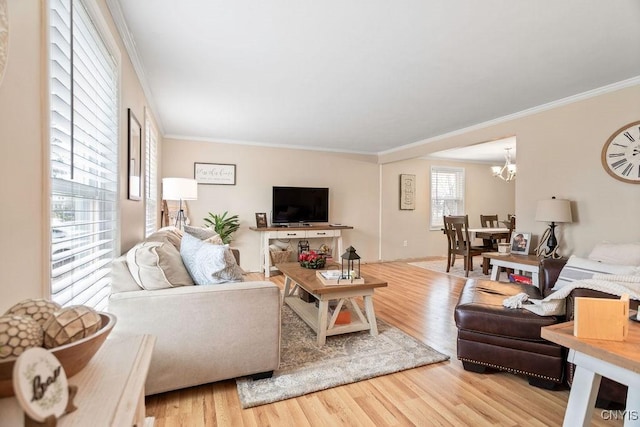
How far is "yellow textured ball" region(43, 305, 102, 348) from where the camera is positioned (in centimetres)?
61

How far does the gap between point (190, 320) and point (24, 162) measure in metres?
1.10

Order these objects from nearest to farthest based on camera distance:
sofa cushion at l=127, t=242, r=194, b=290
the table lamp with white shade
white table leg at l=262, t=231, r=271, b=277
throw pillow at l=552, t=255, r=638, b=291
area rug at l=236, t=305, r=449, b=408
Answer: sofa cushion at l=127, t=242, r=194, b=290 < area rug at l=236, t=305, r=449, b=408 < throw pillow at l=552, t=255, r=638, b=291 < the table lamp with white shade < white table leg at l=262, t=231, r=271, b=277

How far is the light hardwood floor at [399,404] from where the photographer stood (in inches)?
64.6

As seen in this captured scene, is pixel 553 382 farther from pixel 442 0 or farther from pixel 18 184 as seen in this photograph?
pixel 18 184

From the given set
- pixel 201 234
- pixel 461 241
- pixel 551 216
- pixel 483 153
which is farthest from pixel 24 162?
pixel 483 153

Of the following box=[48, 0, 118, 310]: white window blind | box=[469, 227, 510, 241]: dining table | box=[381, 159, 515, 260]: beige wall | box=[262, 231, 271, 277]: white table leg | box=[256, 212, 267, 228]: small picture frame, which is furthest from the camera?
box=[381, 159, 515, 260]: beige wall

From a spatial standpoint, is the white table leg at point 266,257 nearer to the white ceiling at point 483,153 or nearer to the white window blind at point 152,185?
the white window blind at point 152,185

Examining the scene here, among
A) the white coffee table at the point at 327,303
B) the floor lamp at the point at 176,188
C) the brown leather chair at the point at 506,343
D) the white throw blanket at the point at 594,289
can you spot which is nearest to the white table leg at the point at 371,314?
the white coffee table at the point at 327,303

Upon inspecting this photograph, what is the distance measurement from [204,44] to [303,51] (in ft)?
2.29

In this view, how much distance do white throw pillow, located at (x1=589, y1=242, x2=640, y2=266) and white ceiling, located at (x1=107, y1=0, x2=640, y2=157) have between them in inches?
57.9

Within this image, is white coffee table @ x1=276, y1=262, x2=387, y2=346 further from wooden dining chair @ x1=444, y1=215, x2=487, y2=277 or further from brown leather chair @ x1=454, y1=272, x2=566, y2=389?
wooden dining chair @ x1=444, y1=215, x2=487, y2=277

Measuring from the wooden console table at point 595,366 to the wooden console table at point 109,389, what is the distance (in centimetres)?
126

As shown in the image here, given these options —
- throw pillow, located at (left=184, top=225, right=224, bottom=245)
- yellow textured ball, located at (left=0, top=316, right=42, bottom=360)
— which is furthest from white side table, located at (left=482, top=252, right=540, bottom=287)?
yellow textured ball, located at (left=0, top=316, right=42, bottom=360)

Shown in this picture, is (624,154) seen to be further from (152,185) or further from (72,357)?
(152,185)
